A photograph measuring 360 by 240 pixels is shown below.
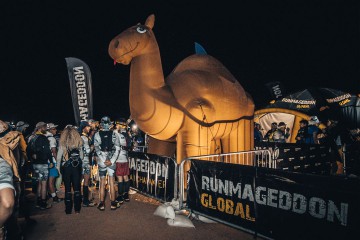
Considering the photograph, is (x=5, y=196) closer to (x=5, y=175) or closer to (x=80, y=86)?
(x=5, y=175)

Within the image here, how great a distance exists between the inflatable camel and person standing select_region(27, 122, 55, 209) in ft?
6.59

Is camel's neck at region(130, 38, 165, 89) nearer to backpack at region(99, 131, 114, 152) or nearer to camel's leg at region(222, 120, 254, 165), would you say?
backpack at region(99, 131, 114, 152)

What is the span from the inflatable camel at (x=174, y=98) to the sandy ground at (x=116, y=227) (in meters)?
1.50

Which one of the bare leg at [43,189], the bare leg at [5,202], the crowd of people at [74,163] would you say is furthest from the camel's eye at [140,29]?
the bare leg at [5,202]

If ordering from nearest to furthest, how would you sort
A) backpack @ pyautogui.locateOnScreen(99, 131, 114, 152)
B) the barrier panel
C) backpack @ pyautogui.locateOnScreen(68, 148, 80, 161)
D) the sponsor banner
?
backpack @ pyautogui.locateOnScreen(68, 148, 80, 161), the sponsor banner, backpack @ pyautogui.locateOnScreen(99, 131, 114, 152), the barrier panel

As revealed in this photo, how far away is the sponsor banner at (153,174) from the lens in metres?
5.73

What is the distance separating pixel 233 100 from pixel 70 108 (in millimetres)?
28550

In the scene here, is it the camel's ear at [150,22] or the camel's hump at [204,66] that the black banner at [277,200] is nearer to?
the camel's hump at [204,66]

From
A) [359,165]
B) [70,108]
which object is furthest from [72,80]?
[70,108]

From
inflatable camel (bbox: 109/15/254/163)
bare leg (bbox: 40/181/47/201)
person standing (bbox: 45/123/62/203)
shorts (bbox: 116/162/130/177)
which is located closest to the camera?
inflatable camel (bbox: 109/15/254/163)

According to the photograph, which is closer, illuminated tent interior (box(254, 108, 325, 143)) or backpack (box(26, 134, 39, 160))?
backpack (box(26, 134, 39, 160))

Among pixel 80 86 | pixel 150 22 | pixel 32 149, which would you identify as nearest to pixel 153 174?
pixel 32 149

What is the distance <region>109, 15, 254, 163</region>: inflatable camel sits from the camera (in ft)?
19.6

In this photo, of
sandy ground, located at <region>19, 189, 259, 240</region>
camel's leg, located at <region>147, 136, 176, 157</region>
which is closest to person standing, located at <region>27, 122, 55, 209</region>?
sandy ground, located at <region>19, 189, 259, 240</region>
